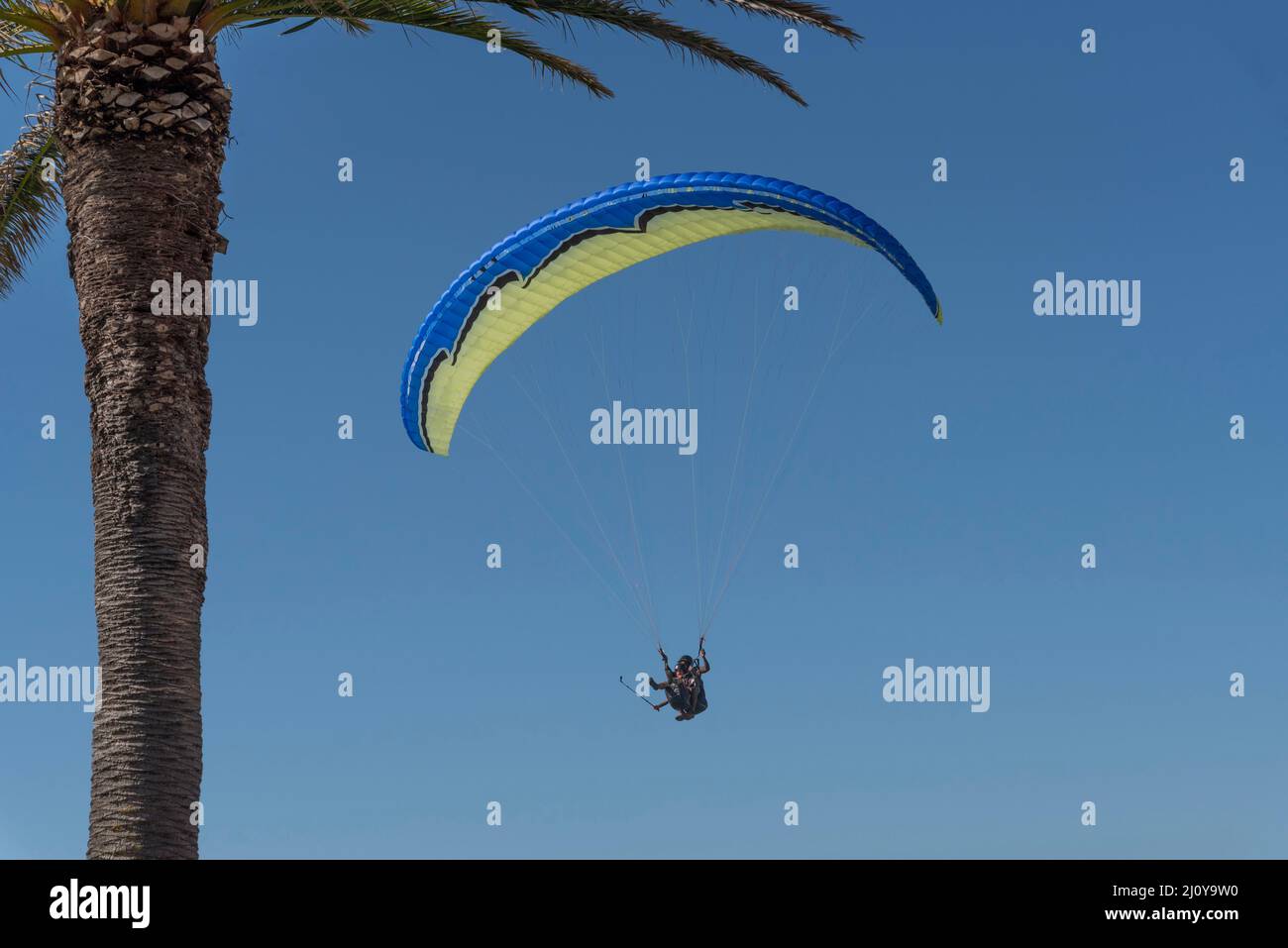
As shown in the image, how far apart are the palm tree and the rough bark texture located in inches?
0.5

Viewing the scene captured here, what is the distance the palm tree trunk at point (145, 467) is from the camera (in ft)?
44.4

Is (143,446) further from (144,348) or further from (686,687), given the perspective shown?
(686,687)

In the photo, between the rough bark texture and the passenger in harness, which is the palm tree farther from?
the passenger in harness

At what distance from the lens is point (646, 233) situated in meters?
18.4

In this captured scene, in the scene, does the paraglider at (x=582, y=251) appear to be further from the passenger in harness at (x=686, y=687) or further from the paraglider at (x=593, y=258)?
the passenger in harness at (x=686, y=687)

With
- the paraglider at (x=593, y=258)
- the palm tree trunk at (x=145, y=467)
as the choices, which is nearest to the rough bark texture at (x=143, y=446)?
the palm tree trunk at (x=145, y=467)

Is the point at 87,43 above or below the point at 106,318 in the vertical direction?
above

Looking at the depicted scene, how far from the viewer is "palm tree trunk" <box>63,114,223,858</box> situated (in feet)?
44.4

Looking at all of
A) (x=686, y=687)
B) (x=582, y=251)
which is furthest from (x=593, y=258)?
(x=686, y=687)

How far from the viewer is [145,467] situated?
14.0m
